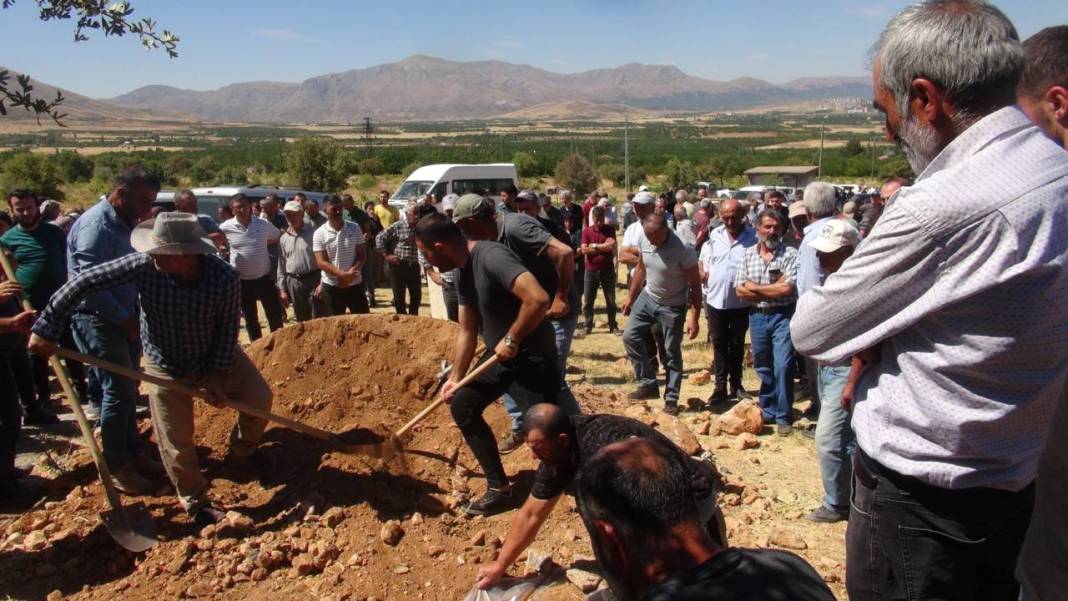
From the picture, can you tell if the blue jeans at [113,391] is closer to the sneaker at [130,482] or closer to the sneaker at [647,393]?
the sneaker at [130,482]

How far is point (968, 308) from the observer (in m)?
1.45

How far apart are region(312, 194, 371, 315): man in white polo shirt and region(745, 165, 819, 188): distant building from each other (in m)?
37.6

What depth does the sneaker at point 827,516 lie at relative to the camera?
443 cm

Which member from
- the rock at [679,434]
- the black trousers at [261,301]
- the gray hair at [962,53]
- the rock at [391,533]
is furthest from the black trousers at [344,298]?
the gray hair at [962,53]

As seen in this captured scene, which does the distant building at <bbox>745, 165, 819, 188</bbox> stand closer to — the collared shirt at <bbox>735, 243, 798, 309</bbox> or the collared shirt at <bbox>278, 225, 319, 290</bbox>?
the collared shirt at <bbox>278, 225, 319, 290</bbox>

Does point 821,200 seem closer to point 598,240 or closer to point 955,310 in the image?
point 598,240

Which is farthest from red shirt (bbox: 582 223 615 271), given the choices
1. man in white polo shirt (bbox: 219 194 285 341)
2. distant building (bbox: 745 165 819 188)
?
distant building (bbox: 745 165 819 188)

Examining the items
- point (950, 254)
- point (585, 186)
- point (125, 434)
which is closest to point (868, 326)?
point (950, 254)

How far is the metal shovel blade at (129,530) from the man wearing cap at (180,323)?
0.77ft

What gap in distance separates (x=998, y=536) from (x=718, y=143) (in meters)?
110

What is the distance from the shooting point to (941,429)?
4.97ft

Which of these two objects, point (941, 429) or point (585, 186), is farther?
point (585, 186)

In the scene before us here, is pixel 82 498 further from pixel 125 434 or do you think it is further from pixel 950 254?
pixel 950 254

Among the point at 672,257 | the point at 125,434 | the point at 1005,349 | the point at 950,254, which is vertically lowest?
the point at 125,434
